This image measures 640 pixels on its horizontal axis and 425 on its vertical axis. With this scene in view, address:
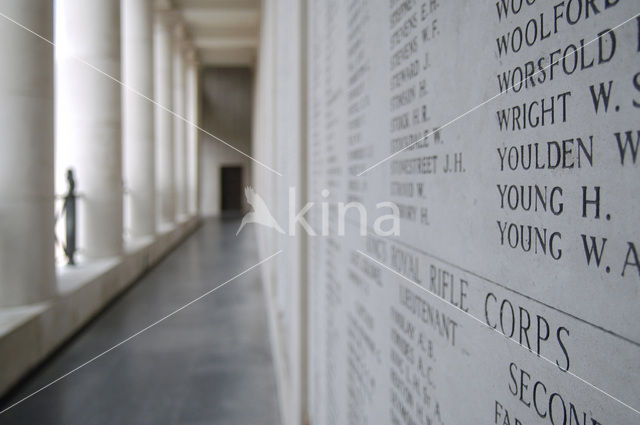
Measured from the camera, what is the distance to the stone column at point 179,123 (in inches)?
677

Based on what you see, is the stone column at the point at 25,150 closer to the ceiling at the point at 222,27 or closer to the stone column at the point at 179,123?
the ceiling at the point at 222,27

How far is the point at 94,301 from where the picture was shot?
6.69 m

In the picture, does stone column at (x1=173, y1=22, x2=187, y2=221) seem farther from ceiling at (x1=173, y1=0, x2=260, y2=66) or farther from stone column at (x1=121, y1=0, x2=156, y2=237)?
stone column at (x1=121, y1=0, x2=156, y2=237)

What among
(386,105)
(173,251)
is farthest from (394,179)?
(173,251)

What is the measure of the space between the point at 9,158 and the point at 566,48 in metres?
5.27

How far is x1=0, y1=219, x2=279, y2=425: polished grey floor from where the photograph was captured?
3.59m

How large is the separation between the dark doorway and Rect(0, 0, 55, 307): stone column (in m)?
24.4

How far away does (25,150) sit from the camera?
15.9ft

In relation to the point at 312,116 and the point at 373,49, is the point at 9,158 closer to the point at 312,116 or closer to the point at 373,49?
the point at 312,116

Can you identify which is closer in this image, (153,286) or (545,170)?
(545,170)

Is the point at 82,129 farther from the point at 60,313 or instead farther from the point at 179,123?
the point at 179,123

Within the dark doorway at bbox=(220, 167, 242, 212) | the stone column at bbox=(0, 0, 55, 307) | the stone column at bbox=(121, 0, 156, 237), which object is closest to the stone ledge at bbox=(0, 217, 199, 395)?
the stone column at bbox=(0, 0, 55, 307)

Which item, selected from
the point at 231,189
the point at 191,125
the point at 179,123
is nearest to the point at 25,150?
the point at 179,123

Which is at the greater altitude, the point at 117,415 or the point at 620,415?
the point at 620,415
